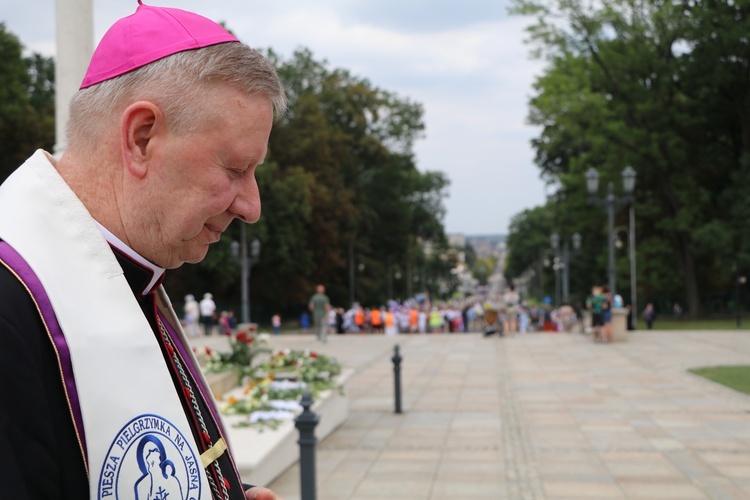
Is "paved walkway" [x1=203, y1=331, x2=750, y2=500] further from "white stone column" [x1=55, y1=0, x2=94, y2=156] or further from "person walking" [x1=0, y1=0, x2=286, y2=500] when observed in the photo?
"person walking" [x1=0, y1=0, x2=286, y2=500]

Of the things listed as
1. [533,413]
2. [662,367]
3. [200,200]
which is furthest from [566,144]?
[200,200]

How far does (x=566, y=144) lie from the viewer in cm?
5025

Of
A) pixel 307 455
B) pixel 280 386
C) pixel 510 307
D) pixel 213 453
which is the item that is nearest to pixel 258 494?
pixel 213 453

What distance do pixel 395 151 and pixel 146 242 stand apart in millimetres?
56583

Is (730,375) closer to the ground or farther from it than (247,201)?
closer to the ground

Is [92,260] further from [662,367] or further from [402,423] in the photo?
[662,367]

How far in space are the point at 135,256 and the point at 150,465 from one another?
0.36 m

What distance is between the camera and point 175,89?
4.32 feet

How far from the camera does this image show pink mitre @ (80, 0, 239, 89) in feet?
4.40

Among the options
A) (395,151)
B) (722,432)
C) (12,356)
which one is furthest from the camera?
(395,151)

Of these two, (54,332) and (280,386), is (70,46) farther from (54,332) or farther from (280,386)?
(54,332)

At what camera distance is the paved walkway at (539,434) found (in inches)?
298

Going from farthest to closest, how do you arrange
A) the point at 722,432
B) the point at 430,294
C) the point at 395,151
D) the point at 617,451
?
the point at 430,294, the point at 395,151, the point at 722,432, the point at 617,451

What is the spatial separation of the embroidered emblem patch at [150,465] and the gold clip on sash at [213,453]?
19cm
